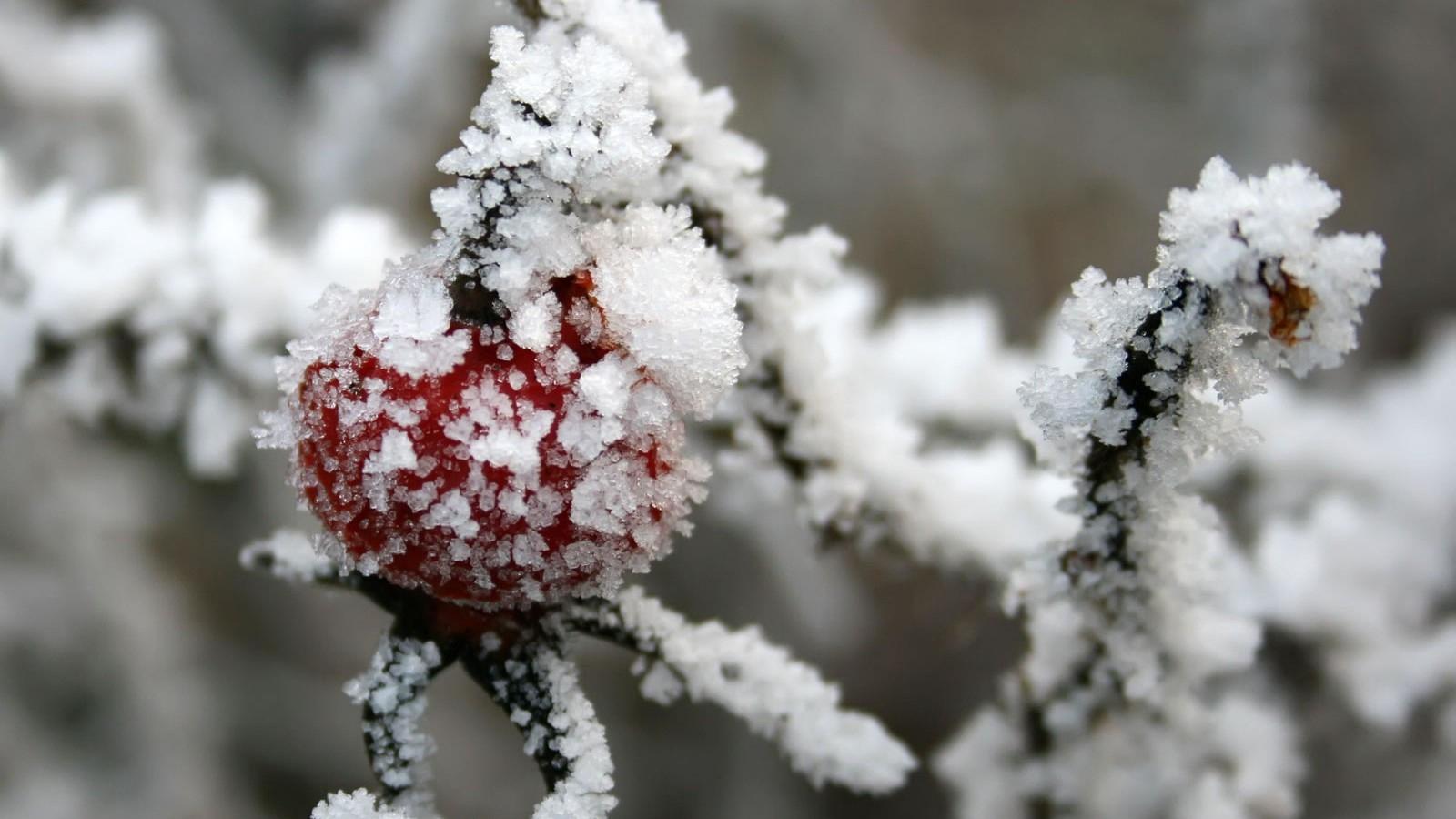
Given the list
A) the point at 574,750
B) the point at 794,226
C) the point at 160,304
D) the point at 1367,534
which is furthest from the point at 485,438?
the point at 794,226

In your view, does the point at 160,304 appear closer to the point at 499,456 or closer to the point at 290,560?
the point at 290,560

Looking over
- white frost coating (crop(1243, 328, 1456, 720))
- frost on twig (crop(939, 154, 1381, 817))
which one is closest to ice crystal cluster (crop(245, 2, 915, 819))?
frost on twig (crop(939, 154, 1381, 817))

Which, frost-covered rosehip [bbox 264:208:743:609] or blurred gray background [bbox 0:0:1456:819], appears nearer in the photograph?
frost-covered rosehip [bbox 264:208:743:609]

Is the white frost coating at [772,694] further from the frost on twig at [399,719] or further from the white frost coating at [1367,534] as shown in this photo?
the white frost coating at [1367,534]

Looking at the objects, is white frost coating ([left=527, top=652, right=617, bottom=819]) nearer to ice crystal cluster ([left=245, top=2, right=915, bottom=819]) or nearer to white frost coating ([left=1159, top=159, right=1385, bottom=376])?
ice crystal cluster ([left=245, top=2, right=915, bottom=819])

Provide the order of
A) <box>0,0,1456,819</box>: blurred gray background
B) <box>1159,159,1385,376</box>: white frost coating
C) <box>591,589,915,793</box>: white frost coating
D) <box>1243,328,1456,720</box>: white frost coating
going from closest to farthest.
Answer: <box>1159,159,1385,376</box>: white frost coating, <box>591,589,915,793</box>: white frost coating, <box>1243,328,1456,720</box>: white frost coating, <box>0,0,1456,819</box>: blurred gray background

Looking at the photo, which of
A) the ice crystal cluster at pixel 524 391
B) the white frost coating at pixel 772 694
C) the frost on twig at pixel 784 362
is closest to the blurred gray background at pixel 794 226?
the frost on twig at pixel 784 362
